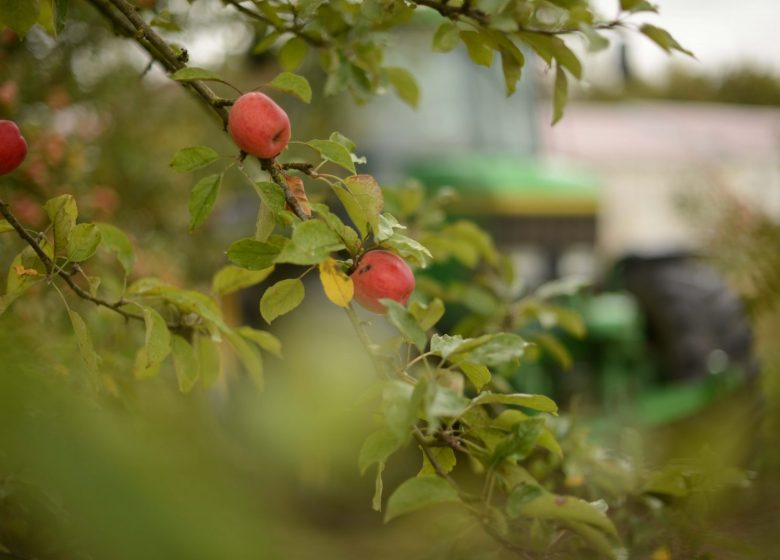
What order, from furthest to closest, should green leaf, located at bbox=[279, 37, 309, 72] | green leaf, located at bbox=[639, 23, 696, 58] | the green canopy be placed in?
the green canopy → green leaf, located at bbox=[279, 37, 309, 72] → green leaf, located at bbox=[639, 23, 696, 58]

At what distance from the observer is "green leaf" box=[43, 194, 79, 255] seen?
719 mm

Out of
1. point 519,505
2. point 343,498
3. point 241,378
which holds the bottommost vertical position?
point 241,378

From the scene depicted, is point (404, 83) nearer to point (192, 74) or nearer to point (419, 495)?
point (192, 74)

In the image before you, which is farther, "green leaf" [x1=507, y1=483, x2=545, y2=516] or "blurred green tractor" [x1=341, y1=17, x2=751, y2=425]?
"blurred green tractor" [x1=341, y1=17, x2=751, y2=425]

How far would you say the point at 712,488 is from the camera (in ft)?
2.68

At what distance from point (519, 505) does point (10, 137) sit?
57 centimetres

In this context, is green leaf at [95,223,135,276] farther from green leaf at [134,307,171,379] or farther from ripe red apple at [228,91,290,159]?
ripe red apple at [228,91,290,159]

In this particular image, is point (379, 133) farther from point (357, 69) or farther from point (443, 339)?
point (443, 339)

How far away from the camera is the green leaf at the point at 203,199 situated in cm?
70

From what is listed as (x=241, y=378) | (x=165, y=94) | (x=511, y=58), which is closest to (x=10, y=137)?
(x=511, y=58)

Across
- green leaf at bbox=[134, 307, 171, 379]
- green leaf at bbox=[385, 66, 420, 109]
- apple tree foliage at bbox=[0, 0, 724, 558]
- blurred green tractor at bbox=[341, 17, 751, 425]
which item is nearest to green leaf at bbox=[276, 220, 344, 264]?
apple tree foliage at bbox=[0, 0, 724, 558]

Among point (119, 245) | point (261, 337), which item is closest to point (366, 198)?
point (261, 337)

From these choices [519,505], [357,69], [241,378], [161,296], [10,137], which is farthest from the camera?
[241,378]

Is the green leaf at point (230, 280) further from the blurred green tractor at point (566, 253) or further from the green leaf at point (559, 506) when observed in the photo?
the blurred green tractor at point (566, 253)
